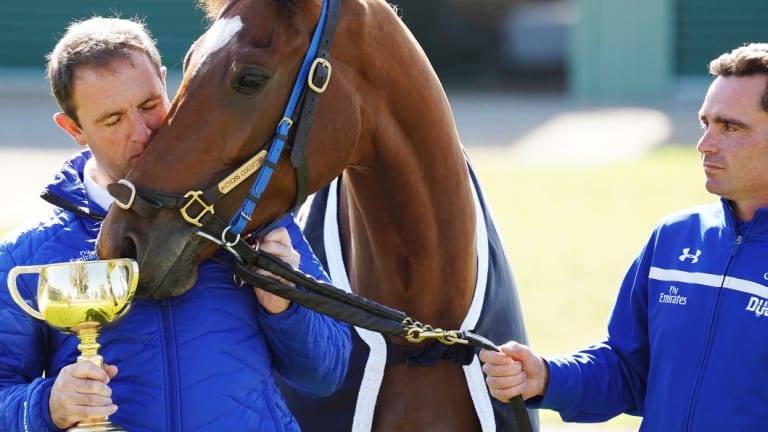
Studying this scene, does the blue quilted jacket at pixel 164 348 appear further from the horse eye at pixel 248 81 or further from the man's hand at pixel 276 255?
the horse eye at pixel 248 81

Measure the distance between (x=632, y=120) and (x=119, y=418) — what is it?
11.2 metres

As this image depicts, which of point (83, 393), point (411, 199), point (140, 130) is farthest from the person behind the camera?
point (411, 199)

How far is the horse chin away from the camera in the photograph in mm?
2252

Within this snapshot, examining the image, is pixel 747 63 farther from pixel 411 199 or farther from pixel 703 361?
pixel 411 199

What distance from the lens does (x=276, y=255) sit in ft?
7.82

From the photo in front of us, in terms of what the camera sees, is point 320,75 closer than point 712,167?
Yes

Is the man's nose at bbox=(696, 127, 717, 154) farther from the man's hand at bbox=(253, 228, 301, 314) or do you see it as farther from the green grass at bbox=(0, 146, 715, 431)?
the green grass at bbox=(0, 146, 715, 431)

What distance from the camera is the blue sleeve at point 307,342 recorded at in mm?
2379

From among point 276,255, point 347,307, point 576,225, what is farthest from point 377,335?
point 576,225

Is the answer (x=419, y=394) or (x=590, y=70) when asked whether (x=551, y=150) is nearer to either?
(x=590, y=70)

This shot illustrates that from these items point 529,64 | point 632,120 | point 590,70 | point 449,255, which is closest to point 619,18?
point 590,70

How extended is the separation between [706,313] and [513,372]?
1.44 ft

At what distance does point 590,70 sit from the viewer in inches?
574

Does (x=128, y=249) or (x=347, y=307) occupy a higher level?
(x=128, y=249)
